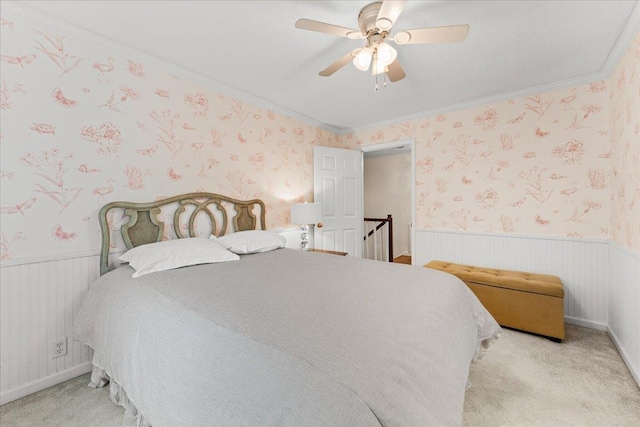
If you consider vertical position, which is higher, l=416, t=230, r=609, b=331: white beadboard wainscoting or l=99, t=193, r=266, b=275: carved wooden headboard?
l=99, t=193, r=266, b=275: carved wooden headboard

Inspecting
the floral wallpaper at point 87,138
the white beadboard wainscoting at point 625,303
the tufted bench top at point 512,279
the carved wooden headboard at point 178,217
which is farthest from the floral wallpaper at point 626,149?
the floral wallpaper at point 87,138

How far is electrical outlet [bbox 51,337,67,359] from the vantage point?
1.85 meters

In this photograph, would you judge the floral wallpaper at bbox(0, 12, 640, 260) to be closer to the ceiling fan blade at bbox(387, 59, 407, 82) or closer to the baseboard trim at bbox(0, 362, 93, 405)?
the baseboard trim at bbox(0, 362, 93, 405)

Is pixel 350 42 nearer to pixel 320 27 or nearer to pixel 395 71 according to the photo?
pixel 395 71

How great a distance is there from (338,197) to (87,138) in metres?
2.92

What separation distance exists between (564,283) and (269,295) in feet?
10.3

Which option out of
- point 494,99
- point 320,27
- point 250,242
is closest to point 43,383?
point 250,242

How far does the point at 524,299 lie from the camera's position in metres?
2.48

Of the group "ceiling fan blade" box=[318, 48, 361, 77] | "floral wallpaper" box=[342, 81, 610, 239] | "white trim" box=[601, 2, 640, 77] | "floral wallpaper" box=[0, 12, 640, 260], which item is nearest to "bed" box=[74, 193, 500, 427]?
"floral wallpaper" box=[0, 12, 640, 260]

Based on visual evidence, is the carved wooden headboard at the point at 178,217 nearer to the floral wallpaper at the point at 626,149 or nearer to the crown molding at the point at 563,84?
the crown molding at the point at 563,84

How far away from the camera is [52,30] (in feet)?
6.07

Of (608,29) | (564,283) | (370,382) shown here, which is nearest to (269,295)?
(370,382)

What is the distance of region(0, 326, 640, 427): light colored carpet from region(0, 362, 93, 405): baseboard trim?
1.4 inches

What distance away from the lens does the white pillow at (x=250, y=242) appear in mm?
2439
